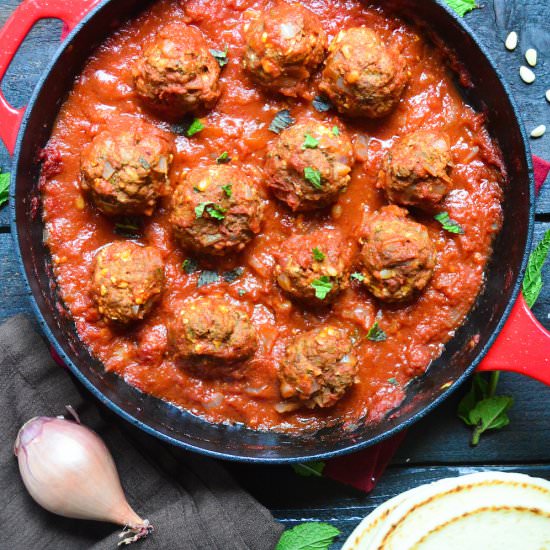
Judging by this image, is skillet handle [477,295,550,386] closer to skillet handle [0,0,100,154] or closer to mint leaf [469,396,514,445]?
mint leaf [469,396,514,445]

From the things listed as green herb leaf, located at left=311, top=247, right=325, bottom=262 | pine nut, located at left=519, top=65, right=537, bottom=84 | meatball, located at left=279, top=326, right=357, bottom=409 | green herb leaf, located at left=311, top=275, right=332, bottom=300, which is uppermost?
pine nut, located at left=519, top=65, right=537, bottom=84

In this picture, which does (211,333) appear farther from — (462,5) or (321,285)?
(462,5)

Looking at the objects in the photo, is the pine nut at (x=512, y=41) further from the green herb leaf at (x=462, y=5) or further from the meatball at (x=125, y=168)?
the meatball at (x=125, y=168)

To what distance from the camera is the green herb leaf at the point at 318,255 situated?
3764mm

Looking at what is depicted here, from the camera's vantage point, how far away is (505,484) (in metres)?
3.91

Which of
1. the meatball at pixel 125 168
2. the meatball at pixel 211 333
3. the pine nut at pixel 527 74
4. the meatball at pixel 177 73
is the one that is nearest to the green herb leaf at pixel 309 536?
the meatball at pixel 211 333

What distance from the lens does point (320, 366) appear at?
149 inches

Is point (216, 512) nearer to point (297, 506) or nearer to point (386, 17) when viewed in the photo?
point (297, 506)

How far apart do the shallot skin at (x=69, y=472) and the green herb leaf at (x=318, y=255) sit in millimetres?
1643

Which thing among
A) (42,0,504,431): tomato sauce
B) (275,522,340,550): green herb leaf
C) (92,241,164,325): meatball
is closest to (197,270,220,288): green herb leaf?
(42,0,504,431): tomato sauce

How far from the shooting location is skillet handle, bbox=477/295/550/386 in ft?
12.2

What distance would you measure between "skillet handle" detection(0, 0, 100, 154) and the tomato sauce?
26cm

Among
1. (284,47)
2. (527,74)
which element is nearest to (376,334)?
(284,47)

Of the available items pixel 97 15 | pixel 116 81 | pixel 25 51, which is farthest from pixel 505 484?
pixel 25 51
